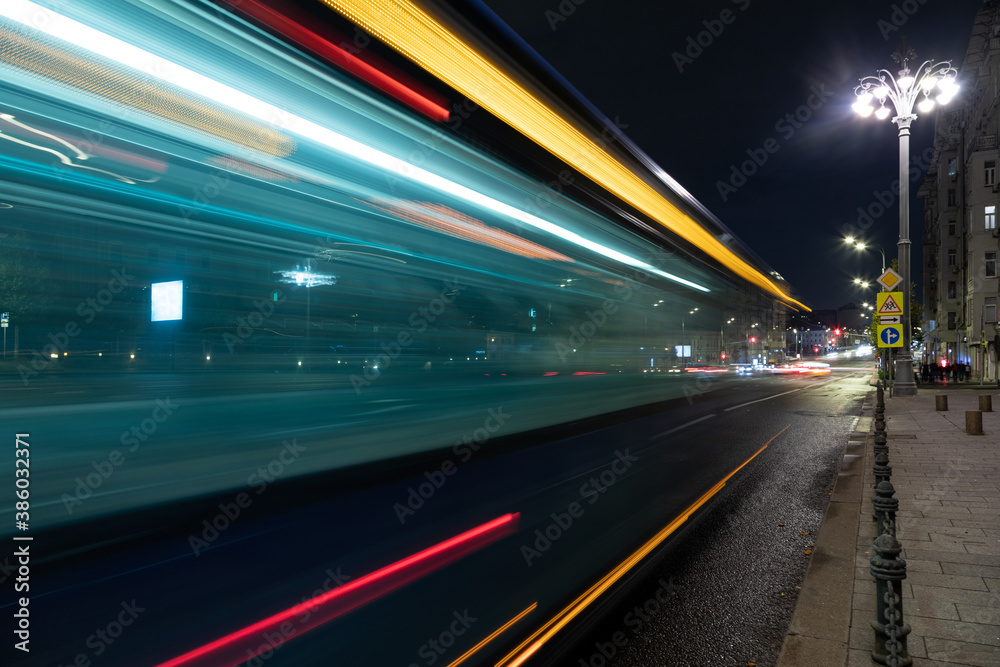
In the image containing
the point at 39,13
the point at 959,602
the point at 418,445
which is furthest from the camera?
the point at 418,445

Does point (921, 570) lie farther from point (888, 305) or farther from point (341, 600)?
point (888, 305)

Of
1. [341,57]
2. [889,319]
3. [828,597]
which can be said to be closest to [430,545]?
[828,597]

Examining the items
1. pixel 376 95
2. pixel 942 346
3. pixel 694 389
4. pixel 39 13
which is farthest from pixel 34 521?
pixel 942 346

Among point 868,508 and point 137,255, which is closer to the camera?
point 137,255

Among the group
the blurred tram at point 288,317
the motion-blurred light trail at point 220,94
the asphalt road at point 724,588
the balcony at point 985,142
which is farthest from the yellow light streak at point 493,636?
the balcony at point 985,142

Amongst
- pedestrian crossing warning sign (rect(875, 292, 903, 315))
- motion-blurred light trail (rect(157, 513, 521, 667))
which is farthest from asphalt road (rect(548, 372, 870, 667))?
pedestrian crossing warning sign (rect(875, 292, 903, 315))

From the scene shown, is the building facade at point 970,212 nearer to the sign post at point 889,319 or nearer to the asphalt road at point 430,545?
the sign post at point 889,319

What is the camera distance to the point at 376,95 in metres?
3.80

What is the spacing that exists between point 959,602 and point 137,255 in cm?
539

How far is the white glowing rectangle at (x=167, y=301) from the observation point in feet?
9.13

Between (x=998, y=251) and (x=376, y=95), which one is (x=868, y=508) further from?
(x=998, y=251)

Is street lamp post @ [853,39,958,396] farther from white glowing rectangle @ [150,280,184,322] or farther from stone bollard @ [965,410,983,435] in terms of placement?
white glowing rectangle @ [150,280,184,322]

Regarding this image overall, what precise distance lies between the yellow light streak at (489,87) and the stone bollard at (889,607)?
4039 millimetres

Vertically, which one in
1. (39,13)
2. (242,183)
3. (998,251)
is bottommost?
(242,183)
